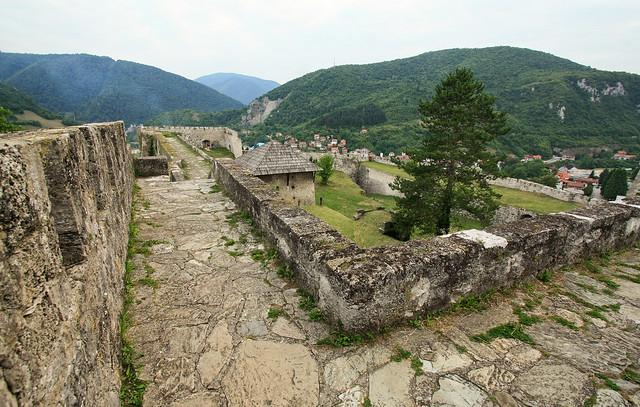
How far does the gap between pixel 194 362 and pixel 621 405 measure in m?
2.72

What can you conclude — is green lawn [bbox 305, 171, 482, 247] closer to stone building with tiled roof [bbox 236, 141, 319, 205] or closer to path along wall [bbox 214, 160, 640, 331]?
stone building with tiled roof [bbox 236, 141, 319, 205]

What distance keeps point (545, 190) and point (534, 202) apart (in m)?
3.38

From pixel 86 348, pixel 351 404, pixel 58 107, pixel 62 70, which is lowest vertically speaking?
pixel 351 404

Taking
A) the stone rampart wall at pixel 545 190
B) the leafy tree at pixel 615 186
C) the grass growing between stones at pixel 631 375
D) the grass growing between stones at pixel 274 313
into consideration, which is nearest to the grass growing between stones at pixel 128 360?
the grass growing between stones at pixel 274 313

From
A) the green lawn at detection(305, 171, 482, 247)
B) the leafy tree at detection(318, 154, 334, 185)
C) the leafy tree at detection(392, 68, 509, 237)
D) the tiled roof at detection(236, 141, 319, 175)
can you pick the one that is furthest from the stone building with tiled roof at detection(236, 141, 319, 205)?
the leafy tree at detection(318, 154, 334, 185)

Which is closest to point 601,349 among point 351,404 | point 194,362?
point 351,404

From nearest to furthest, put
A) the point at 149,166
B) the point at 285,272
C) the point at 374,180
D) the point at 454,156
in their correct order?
the point at 285,272 < the point at 149,166 < the point at 454,156 < the point at 374,180

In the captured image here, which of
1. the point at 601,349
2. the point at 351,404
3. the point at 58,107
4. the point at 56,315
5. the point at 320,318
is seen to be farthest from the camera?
the point at 58,107

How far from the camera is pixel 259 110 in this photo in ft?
391

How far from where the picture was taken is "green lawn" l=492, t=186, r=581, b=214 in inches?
1041

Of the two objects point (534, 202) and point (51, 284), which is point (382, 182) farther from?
point (51, 284)

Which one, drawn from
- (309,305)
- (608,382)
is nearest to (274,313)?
(309,305)

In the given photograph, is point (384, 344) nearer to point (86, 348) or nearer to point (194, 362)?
point (194, 362)

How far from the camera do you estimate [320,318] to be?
8.89 ft
